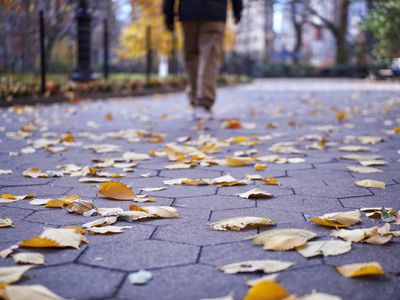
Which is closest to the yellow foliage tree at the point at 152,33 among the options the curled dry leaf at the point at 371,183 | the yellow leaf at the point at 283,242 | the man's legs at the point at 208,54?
the man's legs at the point at 208,54

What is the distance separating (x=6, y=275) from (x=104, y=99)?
9.92m

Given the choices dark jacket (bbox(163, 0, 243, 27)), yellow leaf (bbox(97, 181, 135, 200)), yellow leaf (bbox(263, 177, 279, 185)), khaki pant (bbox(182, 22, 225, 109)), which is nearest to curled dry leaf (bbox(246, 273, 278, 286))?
yellow leaf (bbox(97, 181, 135, 200))

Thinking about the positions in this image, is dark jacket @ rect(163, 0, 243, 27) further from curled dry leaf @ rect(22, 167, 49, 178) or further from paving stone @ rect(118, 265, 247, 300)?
paving stone @ rect(118, 265, 247, 300)

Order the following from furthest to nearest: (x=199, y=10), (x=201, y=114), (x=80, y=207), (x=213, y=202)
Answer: (x=201, y=114) < (x=199, y=10) < (x=213, y=202) < (x=80, y=207)

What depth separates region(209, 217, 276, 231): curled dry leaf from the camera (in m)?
2.21

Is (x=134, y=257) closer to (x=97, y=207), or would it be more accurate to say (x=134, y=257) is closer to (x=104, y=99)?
(x=97, y=207)

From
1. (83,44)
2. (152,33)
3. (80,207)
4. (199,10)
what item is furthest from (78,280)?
(152,33)

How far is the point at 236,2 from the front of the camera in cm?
662

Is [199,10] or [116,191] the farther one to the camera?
[199,10]

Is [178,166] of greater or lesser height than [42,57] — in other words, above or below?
below

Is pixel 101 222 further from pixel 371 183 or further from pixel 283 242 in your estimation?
pixel 371 183

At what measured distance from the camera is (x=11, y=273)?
168 centimetres

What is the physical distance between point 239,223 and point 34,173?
1.61 metres

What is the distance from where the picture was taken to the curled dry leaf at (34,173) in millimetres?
3308
